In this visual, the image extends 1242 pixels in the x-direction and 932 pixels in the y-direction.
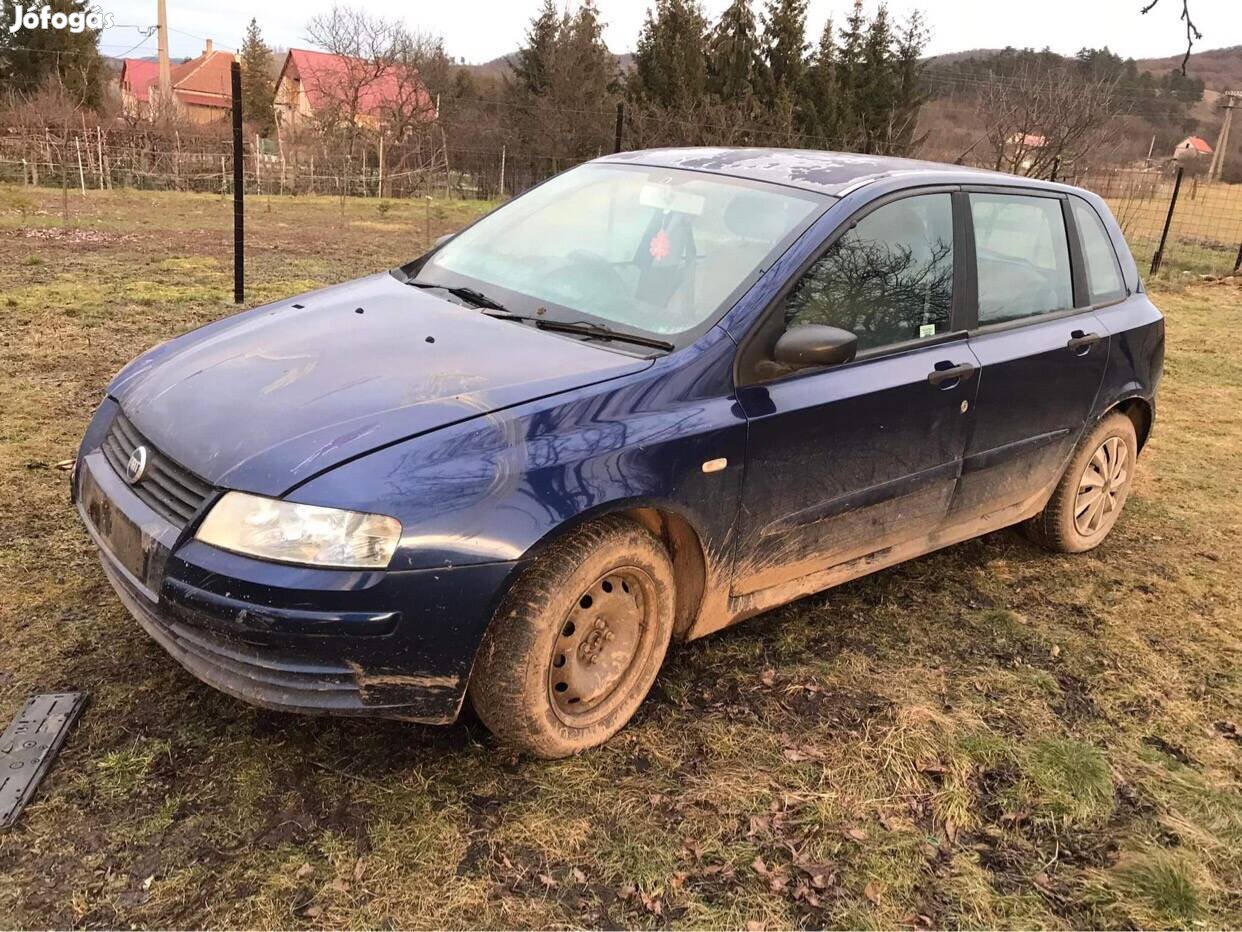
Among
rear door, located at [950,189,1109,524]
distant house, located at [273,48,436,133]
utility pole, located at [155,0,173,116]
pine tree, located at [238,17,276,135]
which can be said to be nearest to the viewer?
rear door, located at [950,189,1109,524]

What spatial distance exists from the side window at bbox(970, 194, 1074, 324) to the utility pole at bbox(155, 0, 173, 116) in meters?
30.3

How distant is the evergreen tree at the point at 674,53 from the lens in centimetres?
3112

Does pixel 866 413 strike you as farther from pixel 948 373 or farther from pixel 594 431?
pixel 594 431

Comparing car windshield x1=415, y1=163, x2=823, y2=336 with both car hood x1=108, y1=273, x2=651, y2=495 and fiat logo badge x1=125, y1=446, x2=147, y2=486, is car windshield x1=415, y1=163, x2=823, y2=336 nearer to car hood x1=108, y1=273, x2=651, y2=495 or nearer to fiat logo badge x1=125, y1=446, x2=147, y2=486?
car hood x1=108, y1=273, x2=651, y2=495

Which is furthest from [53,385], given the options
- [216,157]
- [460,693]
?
[216,157]

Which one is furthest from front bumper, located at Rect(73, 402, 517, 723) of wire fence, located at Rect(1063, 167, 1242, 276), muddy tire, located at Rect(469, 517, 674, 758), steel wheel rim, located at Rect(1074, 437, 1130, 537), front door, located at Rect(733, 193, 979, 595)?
wire fence, located at Rect(1063, 167, 1242, 276)

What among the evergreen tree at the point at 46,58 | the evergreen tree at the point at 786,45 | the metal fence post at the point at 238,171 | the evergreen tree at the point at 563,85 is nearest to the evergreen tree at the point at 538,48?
the evergreen tree at the point at 563,85

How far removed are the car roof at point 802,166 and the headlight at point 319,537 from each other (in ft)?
6.34

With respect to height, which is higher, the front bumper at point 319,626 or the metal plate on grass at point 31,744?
the front bumper at point 319,626

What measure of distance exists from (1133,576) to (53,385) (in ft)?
19.8

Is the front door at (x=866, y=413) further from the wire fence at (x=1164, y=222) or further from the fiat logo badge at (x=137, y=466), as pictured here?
the wire fence at (x=1164, y=222)

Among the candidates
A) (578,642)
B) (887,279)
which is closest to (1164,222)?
(887,279)

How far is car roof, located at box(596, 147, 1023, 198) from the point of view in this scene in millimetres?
3262

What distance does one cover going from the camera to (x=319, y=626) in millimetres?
2150
